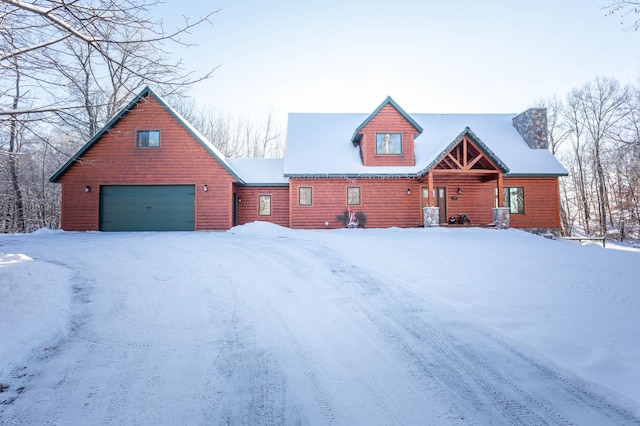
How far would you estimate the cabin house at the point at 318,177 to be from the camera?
14.9 metres

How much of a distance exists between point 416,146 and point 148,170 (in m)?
13.9

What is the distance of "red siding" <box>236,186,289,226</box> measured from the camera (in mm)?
17109

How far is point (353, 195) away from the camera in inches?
643

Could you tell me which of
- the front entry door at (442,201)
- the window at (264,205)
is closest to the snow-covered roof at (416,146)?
the front entry door at (442,201)

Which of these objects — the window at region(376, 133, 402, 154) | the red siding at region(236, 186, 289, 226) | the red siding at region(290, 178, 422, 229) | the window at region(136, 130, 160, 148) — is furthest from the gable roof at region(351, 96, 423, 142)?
the window at region(136, 130, 160, 148)

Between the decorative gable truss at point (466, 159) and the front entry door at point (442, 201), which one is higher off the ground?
the decorative gable truss at point (466, 159)

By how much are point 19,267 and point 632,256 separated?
12.1 m

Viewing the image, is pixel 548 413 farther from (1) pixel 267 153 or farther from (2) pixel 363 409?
(1) pixel 267 153

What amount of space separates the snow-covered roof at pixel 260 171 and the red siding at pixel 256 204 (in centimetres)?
40

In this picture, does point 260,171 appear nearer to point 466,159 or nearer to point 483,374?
point 466,159

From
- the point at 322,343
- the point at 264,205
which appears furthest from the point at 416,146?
the point at 322,343

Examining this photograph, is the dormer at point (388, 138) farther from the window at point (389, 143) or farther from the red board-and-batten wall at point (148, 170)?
the red board-and-batten wall at point (148, 170)

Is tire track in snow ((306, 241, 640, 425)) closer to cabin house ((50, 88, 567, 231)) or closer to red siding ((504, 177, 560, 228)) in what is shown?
cabin house ((50, 88, 567, 231))

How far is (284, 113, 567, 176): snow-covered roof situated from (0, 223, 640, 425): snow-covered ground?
9770mm
